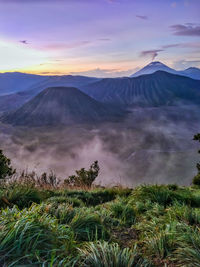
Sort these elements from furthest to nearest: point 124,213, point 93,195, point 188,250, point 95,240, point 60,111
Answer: point 60,111
point 93,195
point 124,213
point 95,240
point 188,250

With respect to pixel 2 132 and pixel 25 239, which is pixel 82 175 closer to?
pixel 25 239

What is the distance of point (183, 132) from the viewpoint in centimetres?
13975

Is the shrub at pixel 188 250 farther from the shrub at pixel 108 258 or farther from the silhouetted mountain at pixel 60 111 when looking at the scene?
the silhouetted mountain at pixel 60 111

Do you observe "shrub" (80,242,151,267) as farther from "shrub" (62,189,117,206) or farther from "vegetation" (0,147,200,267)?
"shrub" (62,189,117,206)

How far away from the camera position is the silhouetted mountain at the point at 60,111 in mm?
159250

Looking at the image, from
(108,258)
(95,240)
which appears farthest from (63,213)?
(108,258)

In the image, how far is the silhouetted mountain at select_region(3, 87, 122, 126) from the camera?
522ft

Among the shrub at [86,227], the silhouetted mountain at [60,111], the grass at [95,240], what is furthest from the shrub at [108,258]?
the silhouetted mountain at [60,111]

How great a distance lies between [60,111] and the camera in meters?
172

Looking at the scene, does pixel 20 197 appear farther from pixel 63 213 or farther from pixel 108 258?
pixel 108 258

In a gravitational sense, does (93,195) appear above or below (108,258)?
below

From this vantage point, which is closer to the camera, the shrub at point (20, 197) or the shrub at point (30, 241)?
the shrub at point (30, 241)

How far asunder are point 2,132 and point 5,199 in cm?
14178

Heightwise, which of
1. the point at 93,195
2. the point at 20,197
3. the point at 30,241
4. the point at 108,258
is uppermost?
the point at 30,241
